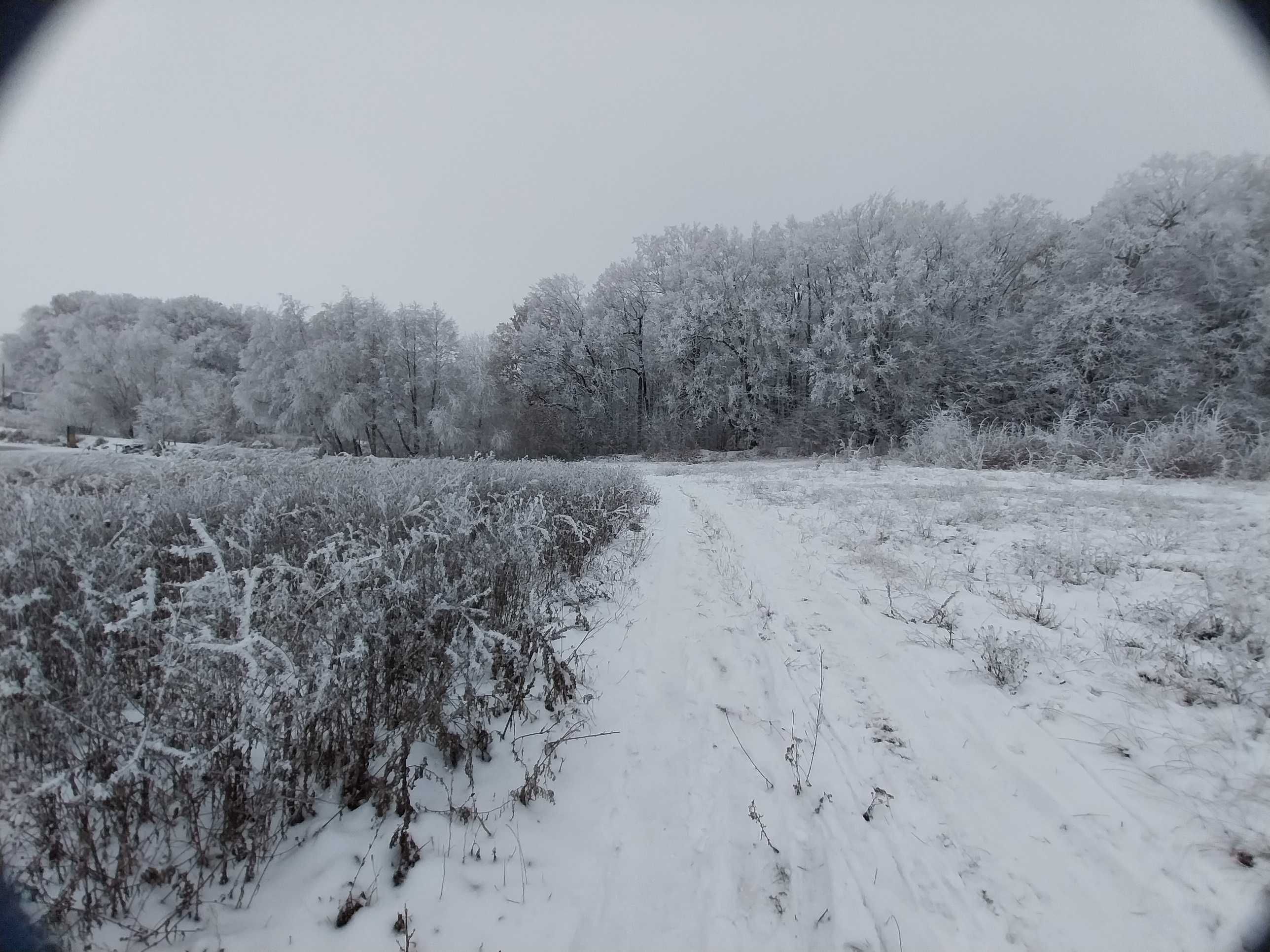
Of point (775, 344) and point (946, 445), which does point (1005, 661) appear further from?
point (775, 344)

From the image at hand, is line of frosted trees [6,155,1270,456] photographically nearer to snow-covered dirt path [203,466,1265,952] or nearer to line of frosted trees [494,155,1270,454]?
line of frosted trees [494,155,1270,454]

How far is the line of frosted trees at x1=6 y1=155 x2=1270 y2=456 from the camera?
1869cm

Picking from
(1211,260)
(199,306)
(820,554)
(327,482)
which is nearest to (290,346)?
(199,306)

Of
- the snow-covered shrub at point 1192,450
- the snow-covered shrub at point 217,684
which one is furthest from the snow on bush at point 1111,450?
the snow-covered shrub at point 217,684

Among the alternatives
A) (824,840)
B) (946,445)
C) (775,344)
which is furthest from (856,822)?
(775,344)

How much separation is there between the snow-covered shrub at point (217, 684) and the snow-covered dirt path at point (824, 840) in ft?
1.01

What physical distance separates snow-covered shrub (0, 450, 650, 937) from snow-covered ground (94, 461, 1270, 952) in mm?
235

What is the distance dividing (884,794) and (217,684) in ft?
9.50

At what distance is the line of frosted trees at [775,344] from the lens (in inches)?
736

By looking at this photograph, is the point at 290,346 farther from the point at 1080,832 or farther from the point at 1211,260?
the point at 1211,260

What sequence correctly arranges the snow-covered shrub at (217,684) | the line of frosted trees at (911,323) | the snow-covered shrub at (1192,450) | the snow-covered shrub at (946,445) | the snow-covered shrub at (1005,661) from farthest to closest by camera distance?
the line of frosted trees at (911,323), the snow-covered shrub at (946,445), the snow-covered shrub at (1192,450), the snow-covered shrub at (1005,661), the snow-covered shrub at (217,684)

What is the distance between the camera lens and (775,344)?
88.1 feet

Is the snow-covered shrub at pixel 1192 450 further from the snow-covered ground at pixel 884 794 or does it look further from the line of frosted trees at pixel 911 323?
the snow-covered ground at pixel 884 794

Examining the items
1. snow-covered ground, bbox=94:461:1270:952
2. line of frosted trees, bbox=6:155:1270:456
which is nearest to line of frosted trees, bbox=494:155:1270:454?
line of frosted trees, bbox=6:155:1270:456
